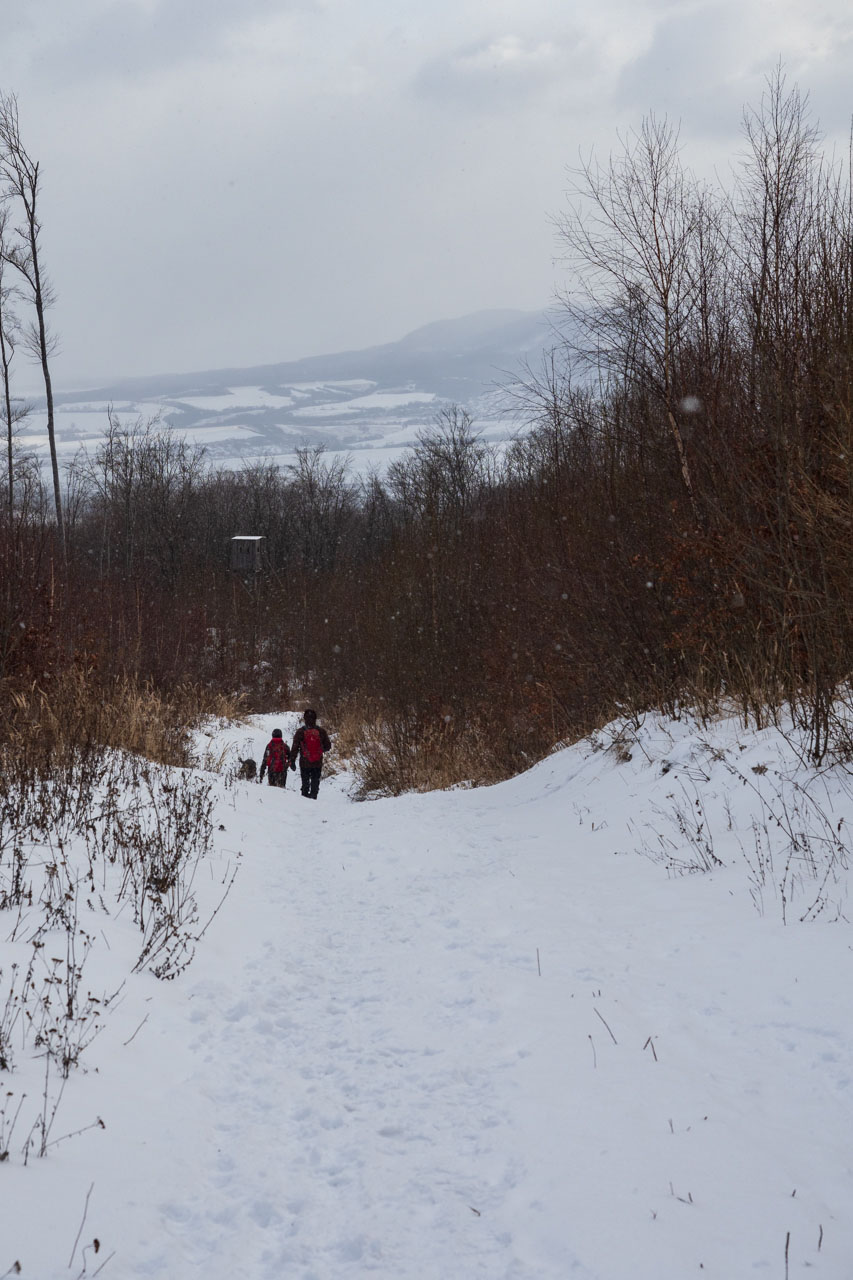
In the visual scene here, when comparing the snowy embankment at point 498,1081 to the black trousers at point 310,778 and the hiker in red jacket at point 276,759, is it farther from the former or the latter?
the hiker in red jacket at point 276,759

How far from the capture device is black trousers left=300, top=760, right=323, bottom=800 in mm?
14516

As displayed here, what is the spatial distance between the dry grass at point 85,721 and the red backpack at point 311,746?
75.4 inches

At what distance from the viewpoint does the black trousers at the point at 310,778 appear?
14.5 metres

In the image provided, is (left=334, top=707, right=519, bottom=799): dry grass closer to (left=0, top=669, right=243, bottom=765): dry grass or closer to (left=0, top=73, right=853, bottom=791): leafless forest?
(left=0, top=73, right=853, bottom=791): leafless forest

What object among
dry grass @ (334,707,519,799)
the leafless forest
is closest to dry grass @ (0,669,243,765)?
the leafless forest

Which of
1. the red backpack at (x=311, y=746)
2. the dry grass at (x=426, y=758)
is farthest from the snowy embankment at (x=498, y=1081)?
the dry grass at (x=426, y=758)

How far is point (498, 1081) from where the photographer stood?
12.2 ft

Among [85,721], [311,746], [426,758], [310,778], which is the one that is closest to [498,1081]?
[85,721]

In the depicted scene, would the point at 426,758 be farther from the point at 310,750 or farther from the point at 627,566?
the point at 627,566

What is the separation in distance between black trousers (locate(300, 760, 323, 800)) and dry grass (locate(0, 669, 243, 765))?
6.53ft

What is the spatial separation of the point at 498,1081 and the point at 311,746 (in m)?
11.0

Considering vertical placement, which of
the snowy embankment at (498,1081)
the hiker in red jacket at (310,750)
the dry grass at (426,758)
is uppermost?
the snowy embankment at (498,1081)

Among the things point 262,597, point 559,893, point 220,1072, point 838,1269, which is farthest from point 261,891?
point 262,597

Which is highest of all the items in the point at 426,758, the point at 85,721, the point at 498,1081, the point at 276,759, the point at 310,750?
the point at 85,721
